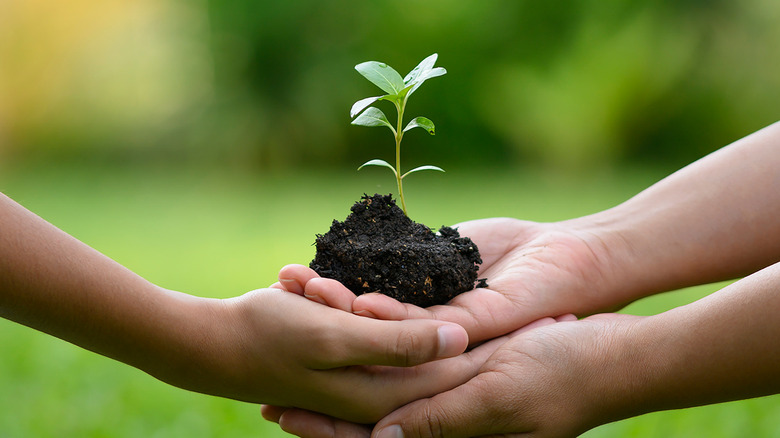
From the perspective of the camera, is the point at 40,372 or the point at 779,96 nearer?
the point at 40,372

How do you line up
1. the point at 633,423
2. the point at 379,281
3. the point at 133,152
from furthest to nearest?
the point at 133,152 → the point at 633,423 → the point at 379,281

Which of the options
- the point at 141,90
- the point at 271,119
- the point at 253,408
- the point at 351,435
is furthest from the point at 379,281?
the point at 141,90

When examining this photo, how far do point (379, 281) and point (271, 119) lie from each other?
657 cm

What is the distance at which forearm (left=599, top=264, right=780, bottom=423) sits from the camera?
1198mm

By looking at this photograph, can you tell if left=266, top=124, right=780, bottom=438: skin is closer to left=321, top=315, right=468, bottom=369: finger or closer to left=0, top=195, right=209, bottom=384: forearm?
left=321, top=315, right=468, bottom=369: finger

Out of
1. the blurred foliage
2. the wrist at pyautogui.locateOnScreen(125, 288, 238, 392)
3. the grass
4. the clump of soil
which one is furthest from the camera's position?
the blurred foliage

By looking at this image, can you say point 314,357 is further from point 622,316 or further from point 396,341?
point 622,316

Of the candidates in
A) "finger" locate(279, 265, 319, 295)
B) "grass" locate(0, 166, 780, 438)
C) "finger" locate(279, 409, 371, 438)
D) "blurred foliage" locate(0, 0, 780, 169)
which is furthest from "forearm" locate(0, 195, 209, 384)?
"blurred foliage" locate(0, 0, 780, 169)

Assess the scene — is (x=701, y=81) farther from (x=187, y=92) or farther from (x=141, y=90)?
(x=141, y=90)

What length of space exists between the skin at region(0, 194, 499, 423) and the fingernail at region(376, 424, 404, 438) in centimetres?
6

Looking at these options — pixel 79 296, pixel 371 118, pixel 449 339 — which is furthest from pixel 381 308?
pixel 79 296

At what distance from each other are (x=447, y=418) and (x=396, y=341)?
A: 183 mm

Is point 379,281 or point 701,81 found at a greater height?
point 701,81

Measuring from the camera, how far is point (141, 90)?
783 centimetres
